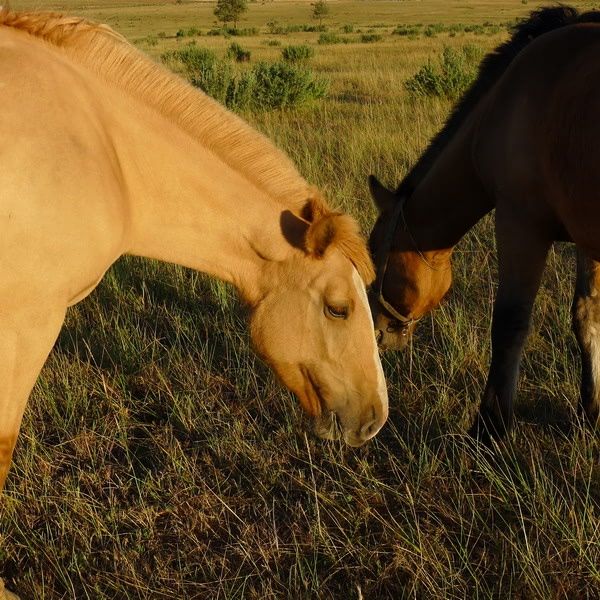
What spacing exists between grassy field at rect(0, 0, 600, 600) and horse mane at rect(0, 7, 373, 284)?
952 millimetres

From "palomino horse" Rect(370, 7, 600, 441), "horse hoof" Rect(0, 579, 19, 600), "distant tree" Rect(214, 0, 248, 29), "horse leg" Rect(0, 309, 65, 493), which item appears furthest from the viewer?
"distant tree" Rect(214, 0, 248, 29)

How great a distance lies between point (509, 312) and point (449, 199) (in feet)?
2.77

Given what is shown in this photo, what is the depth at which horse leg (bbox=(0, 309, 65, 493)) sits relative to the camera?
2088 millimetres

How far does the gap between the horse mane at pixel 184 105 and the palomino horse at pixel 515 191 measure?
0.93 metres

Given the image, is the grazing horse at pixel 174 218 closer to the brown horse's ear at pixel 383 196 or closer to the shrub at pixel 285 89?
the brown horse's ear at pixel 383 196

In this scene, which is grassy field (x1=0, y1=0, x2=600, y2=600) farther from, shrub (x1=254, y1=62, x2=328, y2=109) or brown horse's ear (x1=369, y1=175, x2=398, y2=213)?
shrub (x1=254, y1=62, x2=328, y2=109)

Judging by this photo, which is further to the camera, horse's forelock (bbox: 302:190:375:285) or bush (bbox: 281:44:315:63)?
bush (bbox: 281:44:315:63)

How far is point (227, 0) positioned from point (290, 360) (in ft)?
196

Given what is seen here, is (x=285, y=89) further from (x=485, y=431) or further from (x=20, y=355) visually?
(x=20, y=355)

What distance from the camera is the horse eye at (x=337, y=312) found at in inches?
98.3

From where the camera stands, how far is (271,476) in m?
2.87

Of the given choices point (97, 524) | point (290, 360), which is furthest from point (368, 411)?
point (97, 524)

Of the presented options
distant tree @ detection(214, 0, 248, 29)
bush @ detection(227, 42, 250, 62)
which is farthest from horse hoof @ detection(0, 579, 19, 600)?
distant tree @ detection(214, 0, 248, 29)

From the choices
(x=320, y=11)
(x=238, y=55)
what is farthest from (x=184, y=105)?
(x=320, y=11)
